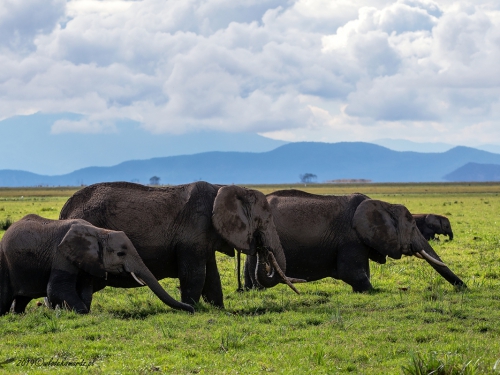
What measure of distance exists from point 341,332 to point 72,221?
5.25 meters

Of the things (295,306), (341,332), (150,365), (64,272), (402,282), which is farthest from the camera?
(402,282)

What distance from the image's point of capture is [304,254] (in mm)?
16312

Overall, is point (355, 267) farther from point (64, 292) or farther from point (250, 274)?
point (64, 292)

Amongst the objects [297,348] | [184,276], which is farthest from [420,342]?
[184,276]

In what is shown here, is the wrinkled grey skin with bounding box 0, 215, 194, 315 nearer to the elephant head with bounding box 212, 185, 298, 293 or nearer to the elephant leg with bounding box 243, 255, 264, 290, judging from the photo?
the elephant head with bounding box 212, 185, 298, 293

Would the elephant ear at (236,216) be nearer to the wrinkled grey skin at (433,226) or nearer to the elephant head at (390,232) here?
the elephant head at (390,232)

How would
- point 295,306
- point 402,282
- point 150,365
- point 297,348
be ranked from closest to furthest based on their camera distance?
point 150,365 → point 297,348 → point 295,306 → point 402,282

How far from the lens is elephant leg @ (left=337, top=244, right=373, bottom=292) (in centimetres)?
1596

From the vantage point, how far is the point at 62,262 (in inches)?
487

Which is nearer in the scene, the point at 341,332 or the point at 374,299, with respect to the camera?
the point at 341,332

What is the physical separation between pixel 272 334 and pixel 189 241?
3.60 m

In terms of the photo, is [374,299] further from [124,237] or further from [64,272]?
[64,272]

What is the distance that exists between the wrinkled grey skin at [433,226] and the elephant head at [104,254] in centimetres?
1882

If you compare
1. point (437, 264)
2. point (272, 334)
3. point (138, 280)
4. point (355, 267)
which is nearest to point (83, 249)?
point (138, 280)
